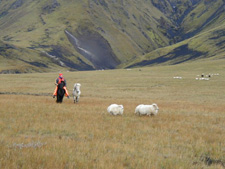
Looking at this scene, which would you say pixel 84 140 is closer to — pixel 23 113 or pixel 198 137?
pixel 198 137

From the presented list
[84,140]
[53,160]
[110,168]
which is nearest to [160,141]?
[84,140]

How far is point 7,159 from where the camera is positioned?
285 inches

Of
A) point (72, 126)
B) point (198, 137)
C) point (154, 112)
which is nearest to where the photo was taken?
point (198, 137)

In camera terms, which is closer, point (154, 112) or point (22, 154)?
point (22, 154)

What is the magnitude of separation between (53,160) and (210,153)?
543 cm

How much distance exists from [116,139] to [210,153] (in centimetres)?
359

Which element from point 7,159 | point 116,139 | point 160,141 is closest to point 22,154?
point 7,159

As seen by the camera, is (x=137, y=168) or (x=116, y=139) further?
(x=116, y=139)

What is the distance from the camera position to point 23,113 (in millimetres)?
16953

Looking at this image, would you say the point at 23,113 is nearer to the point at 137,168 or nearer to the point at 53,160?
the point at 53,160

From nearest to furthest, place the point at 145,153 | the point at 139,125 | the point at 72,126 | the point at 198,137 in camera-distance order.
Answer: the point at 145,153 → the point at 198,137 → the point at 72,126 → the point at 139,125

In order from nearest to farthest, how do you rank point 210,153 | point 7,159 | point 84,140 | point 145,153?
point 7,159 < point 145,153 < point 210,153 < point 84,140

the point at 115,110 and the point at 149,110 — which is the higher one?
the point at 149,110

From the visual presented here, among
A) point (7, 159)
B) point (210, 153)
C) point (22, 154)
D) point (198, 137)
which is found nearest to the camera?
point (7, 159)
